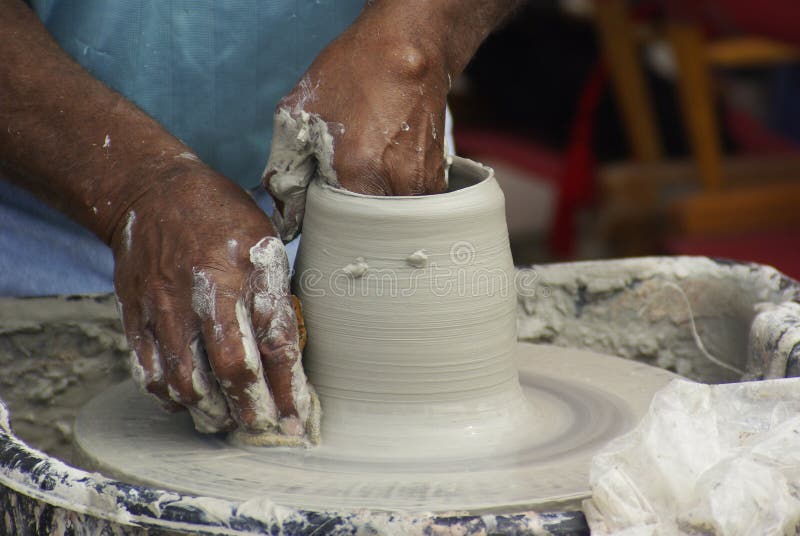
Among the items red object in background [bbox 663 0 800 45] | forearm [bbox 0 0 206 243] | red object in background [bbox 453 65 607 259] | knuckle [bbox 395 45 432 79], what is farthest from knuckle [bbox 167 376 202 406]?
red object in background [bbox 453 65 607 259]

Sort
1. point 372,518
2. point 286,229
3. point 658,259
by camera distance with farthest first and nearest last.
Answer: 1. point 658,259
2. point 286,229
3. point 372,518

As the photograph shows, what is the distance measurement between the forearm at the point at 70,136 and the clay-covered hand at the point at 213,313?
0.08 metres

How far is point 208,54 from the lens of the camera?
1681 millimetres

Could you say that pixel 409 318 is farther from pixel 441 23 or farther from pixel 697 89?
pixel 697 89

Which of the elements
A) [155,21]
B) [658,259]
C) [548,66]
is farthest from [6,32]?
[548,66]

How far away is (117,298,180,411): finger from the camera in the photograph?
4.10 feet

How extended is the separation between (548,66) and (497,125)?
0.31m

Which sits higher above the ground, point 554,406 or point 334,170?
point 334,170

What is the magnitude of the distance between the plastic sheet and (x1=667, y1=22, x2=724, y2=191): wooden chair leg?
2.52 m

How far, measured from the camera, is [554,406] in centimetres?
144

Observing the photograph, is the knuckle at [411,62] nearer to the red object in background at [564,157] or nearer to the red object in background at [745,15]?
the red object in background at [745,15]

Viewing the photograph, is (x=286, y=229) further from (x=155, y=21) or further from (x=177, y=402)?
(x=155, y=21)

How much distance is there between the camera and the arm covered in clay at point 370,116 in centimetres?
128

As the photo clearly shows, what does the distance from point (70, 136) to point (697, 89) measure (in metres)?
2.52
